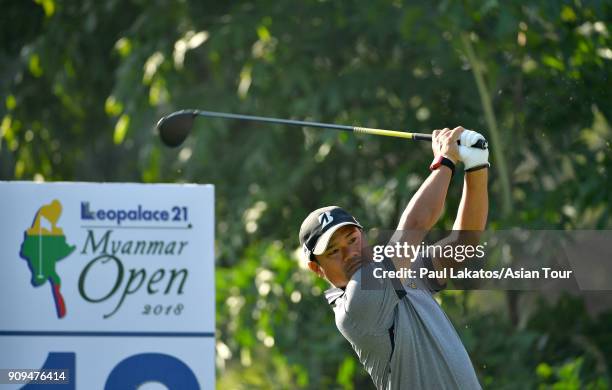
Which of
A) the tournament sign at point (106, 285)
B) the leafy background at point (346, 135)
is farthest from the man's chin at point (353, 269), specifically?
the leafy background at point (346, 135)

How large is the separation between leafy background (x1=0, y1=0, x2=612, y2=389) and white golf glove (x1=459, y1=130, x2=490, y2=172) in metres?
2.82

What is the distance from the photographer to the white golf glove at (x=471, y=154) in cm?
312

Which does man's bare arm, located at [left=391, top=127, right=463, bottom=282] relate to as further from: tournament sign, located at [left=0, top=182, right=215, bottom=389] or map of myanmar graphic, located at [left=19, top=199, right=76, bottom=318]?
map of myanmar graphic, located at [left=19, top=199, right=76, bottom=318]

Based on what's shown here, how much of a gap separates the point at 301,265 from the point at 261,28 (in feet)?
5.15

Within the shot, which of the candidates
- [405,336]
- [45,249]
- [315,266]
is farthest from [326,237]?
[45,249]

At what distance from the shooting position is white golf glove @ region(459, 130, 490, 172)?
3119mm

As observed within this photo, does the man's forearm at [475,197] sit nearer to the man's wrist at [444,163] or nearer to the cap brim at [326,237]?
the man's wrist at [444,163]

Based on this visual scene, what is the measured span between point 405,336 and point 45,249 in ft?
4.71

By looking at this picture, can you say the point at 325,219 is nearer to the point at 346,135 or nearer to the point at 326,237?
the point at 326,237

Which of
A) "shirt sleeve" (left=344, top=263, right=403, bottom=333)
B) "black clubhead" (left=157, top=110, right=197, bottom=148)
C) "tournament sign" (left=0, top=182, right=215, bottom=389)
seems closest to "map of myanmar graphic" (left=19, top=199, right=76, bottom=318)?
"tournament sign" (left=0, top=182, right=215, bottom=389)

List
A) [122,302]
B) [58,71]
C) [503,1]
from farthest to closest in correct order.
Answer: [58,71] → [503,1] → [122,302]

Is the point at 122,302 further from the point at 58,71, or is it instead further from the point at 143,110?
the point at 58,71

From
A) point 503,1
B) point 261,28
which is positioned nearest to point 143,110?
point 261,28

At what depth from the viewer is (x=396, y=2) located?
6.91m
